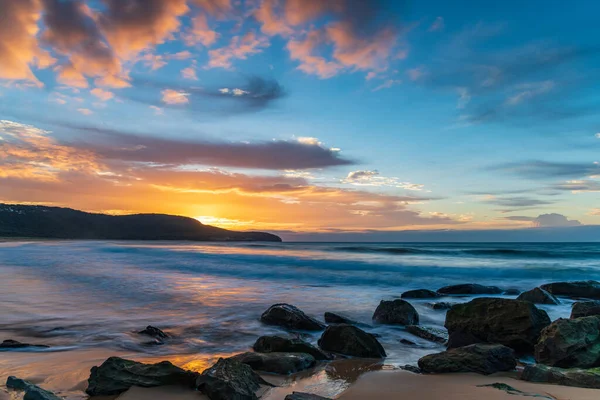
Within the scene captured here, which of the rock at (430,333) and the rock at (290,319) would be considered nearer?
the rock at (430,333)

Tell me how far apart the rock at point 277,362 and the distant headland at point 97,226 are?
352 feet

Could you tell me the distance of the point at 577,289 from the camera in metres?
13.4

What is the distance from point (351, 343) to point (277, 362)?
1462 millimetres

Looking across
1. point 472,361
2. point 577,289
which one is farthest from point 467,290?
point 472,361

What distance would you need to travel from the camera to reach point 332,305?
1166cm

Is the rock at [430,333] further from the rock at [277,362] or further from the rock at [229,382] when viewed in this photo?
the rock at [229,382]

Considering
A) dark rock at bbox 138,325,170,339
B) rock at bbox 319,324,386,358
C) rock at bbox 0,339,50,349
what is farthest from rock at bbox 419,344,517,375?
rock at bbox 0,339,50,349

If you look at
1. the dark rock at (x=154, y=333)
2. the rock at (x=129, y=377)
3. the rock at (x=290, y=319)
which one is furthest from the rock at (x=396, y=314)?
the rock at (x=129, y=377)

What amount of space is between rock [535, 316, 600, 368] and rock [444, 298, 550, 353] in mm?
835

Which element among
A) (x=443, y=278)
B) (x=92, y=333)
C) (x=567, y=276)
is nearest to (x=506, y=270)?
(x=567, y=276)

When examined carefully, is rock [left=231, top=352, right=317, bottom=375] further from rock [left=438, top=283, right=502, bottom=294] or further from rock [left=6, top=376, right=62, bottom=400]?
rock [left=438, top=283, right=502, bottom=294]

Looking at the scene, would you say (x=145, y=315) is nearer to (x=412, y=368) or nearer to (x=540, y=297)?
(x=412, y=368)

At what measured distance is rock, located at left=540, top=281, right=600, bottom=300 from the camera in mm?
13227

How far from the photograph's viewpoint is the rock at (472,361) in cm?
523
